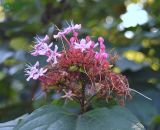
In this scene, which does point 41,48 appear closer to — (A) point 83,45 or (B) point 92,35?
(A) point 83,45

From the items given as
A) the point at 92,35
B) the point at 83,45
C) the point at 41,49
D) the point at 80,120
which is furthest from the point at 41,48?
the point at 92,35

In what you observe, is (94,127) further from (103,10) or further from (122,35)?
(103,10)

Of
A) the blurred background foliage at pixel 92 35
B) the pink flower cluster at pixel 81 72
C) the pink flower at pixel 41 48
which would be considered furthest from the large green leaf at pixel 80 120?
the blurred background foliage at pixel 92 35

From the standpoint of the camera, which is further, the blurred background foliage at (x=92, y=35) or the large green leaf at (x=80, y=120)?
the blurred background foliage at (x=92, y=35)

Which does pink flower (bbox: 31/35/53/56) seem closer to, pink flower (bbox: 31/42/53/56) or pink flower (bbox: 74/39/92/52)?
pink flower (bbox: 31/42/53/56)

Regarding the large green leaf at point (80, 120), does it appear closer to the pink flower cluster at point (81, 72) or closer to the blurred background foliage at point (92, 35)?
the pink flower cluster at point (81, 72)

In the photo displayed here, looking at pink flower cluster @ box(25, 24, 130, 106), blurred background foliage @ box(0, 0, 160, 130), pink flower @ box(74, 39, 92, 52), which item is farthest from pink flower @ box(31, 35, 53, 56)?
blurred background foliage @ box(0, 0, 160, 130)
